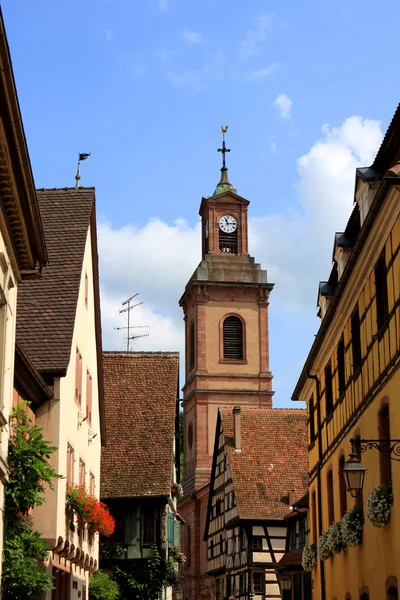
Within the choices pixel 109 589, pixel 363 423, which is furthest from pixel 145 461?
pixel 363 423

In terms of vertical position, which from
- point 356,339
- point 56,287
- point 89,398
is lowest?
point 356,339

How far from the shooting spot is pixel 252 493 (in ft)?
139

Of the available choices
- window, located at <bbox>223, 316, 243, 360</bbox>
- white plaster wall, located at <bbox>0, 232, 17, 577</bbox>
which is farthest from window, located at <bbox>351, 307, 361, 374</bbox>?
window, located at <bbox>223, 316, 243, 360</bbox>

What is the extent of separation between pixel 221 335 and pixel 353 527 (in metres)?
53.4

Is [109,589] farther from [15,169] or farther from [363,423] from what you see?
[15,169]

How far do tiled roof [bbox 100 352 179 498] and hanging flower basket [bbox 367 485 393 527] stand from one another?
15.9 metres

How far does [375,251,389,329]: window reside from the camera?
16.6 m

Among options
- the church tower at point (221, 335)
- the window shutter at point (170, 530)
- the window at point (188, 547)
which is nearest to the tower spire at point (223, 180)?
the church tower at point (221, 335)

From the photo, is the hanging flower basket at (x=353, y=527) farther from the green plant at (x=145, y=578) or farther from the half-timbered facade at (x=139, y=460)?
the green plant at (x=145, y=578)

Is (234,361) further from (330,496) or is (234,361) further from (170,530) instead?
(330,496)

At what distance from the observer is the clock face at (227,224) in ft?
246

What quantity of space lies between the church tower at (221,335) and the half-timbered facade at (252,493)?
58.6 ft

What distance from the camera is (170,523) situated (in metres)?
33.8

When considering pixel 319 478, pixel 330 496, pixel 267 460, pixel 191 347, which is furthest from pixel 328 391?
pixel 191 347
